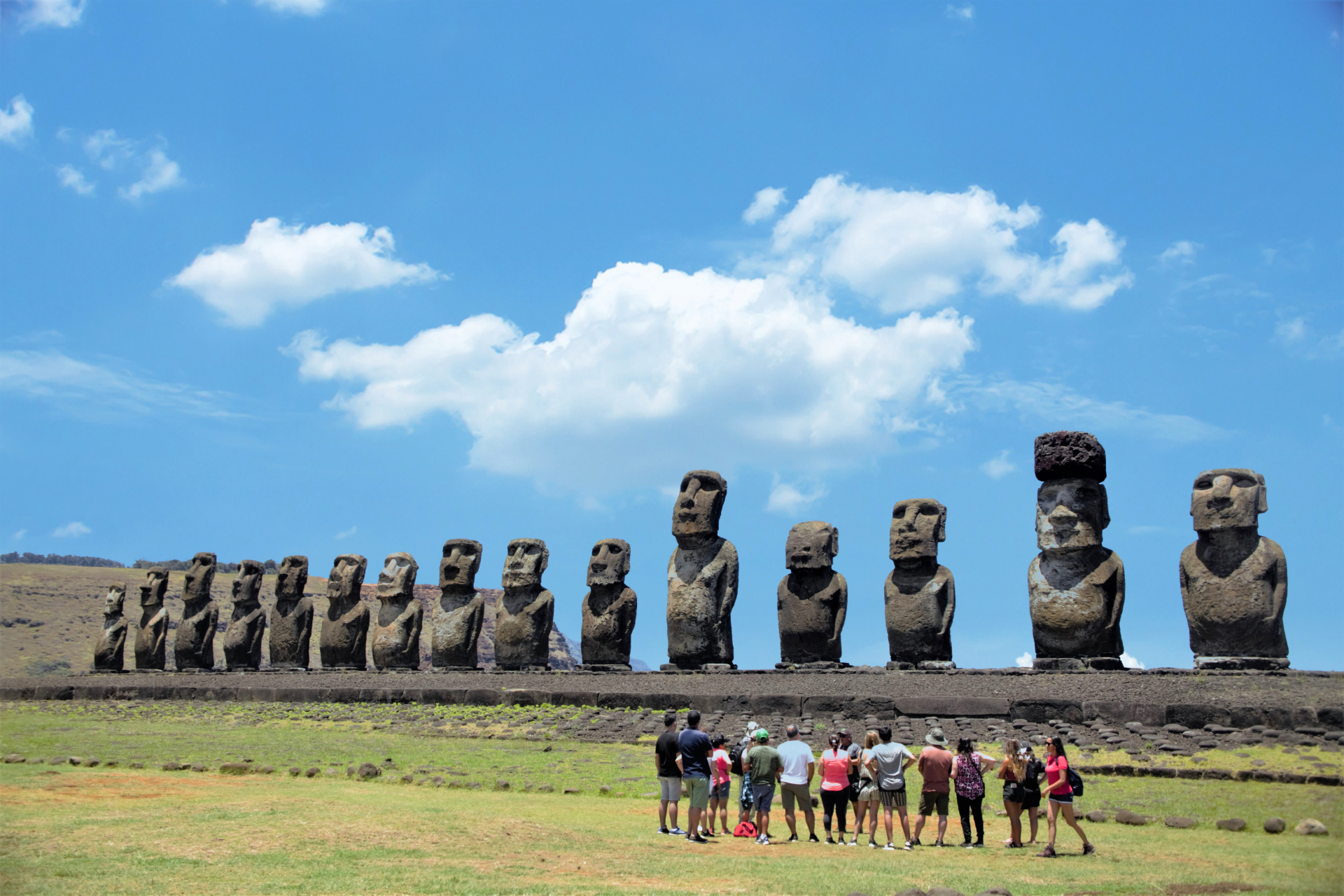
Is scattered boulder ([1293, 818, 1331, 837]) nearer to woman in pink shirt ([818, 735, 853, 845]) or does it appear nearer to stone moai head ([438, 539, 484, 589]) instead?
woman in pink shirt ([818, 735, 853, 845])

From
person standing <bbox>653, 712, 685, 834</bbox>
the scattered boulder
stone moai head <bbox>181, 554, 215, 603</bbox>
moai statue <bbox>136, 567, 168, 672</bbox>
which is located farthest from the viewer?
moai statue <bbox>136, 567, 168, 672</bbox>

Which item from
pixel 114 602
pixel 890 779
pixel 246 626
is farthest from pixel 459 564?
pixel 890 779

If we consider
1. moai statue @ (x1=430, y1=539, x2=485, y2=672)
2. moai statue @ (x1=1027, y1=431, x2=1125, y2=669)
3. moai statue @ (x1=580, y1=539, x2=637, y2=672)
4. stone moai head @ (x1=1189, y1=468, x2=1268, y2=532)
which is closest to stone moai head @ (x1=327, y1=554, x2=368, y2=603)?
→ moai statue @ (x1=430, y1=539, x2=485, y2=672)

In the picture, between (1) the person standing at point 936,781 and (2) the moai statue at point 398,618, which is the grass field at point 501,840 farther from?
(2) the moai statue at point 398,618

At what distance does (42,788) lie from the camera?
12219mm

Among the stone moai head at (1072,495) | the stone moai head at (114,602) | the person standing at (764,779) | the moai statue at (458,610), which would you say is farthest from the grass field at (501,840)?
the stone moai head at (114,602)

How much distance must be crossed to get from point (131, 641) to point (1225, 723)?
4686 centimetres

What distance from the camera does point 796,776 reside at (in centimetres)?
1080

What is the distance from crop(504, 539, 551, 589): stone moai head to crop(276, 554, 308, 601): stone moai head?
7.69m

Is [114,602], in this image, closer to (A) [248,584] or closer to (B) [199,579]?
(B) [199,579]

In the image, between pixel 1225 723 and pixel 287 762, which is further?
pixel 287 762

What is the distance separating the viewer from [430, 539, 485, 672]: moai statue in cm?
2547

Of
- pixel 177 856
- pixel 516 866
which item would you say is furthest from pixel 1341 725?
pixel 177 856

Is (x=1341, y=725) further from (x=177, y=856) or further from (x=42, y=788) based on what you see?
(x=42, y=788)
